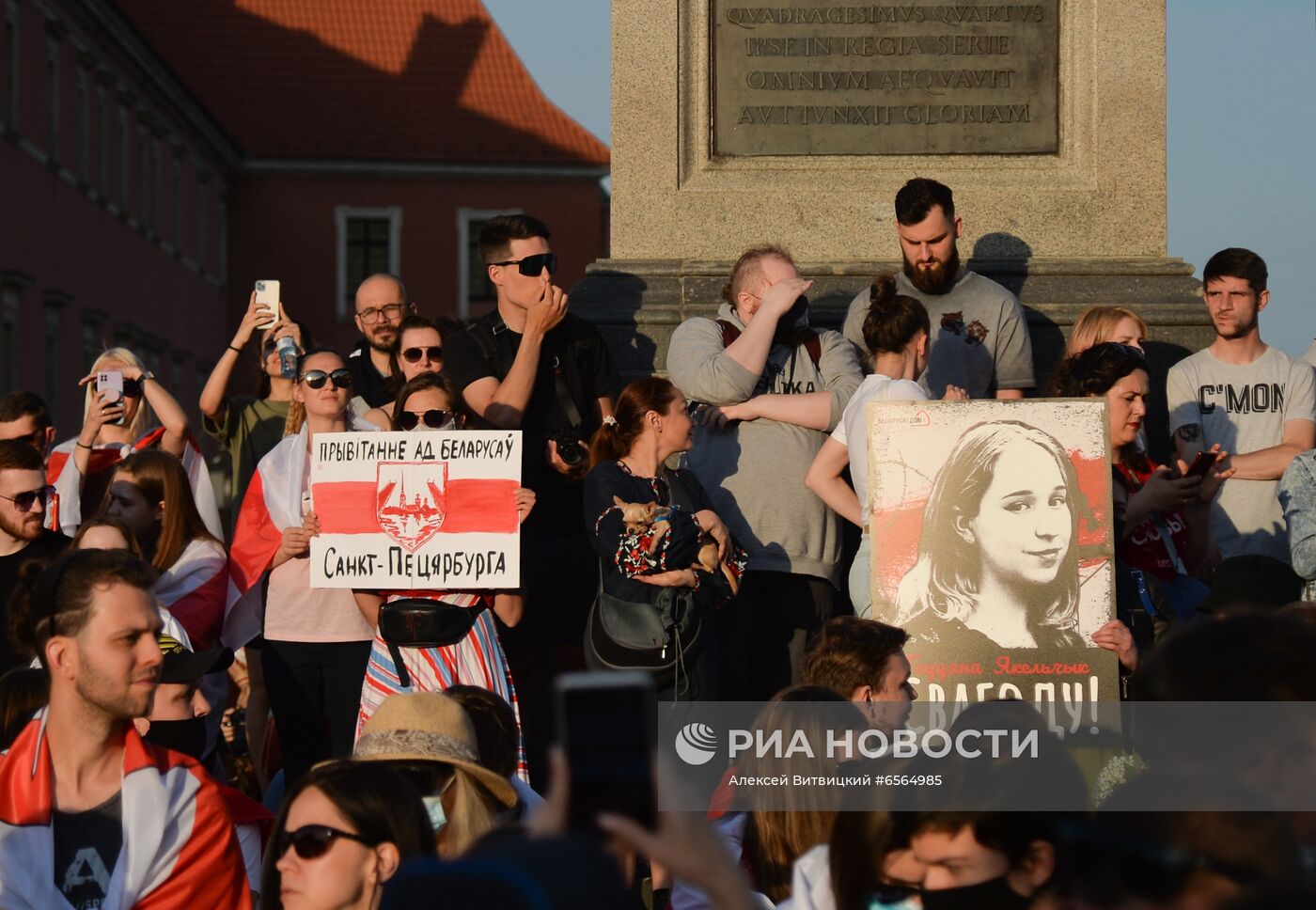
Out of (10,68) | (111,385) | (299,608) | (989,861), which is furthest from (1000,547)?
(10,68)

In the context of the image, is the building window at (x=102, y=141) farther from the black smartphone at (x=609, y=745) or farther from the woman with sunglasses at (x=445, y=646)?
the black smartphone at (x=609, y=745)

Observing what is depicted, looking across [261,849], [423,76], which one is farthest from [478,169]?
[261,849]

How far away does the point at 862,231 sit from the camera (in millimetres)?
8812

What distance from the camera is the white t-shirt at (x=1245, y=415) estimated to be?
7270 mm

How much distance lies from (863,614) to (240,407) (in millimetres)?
3171

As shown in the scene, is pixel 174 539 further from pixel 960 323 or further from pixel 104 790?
pixel 960 323

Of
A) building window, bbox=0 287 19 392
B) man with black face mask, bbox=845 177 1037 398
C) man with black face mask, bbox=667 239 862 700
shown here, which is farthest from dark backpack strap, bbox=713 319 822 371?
building window, bbox=0 287 19 392

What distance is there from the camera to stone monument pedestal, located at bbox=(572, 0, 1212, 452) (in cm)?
878

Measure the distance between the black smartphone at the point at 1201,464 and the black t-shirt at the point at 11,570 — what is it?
3813 millimetres

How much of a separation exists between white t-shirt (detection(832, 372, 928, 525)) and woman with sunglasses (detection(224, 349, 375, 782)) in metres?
1.73

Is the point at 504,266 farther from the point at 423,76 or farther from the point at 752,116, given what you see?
the point at 423,76

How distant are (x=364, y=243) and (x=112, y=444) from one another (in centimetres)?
4924

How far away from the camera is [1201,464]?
21.6ft

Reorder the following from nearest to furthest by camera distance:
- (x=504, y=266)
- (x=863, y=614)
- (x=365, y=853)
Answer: (x=365, y=853) < (x=863, y=614) < (x=504, y=266)
